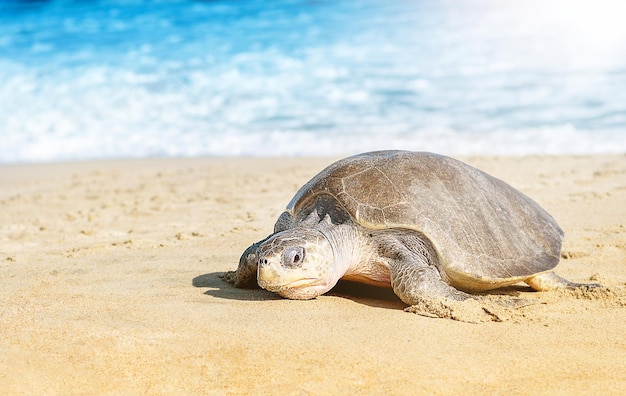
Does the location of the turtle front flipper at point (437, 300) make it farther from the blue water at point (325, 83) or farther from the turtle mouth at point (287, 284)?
the blue water at point (325, 83)

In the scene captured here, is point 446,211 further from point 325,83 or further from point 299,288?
point 325,83

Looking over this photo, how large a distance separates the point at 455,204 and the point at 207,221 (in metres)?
3.02

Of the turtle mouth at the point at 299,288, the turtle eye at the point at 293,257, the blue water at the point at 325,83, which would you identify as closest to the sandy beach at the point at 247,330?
the turtle mouth at the point at 299,288

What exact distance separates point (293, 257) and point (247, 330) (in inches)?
19.2

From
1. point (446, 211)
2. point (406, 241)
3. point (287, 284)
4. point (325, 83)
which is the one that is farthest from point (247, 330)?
point (325, 83)

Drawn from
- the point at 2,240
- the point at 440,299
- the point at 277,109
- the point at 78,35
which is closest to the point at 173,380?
the point at 440,299

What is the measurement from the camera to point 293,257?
3.54 metres

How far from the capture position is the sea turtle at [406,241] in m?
3.59

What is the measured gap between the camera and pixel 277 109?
13.2 metres

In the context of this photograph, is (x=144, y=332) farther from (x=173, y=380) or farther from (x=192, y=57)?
(x=192, y=57)

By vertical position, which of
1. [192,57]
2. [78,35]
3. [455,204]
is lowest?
[455,204]

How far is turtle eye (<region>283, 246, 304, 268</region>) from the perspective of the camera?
11.6ft

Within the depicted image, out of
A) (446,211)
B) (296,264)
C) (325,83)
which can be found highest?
(325,83)

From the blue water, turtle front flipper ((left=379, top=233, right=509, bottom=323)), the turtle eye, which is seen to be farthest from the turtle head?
the blue water
